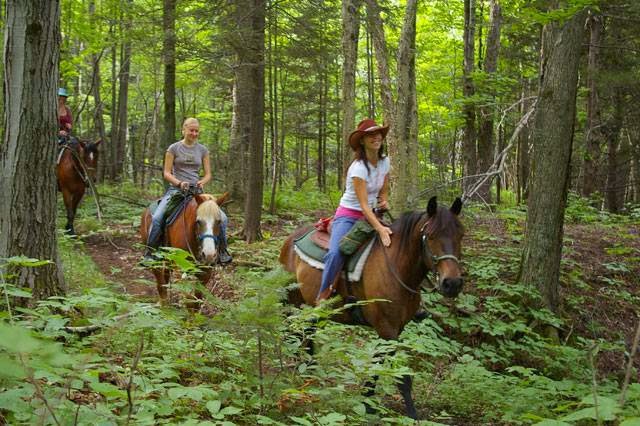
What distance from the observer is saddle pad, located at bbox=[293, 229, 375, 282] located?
18.9 feet

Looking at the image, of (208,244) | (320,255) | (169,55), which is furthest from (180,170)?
(169,55)

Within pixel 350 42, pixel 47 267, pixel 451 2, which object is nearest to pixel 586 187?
pixel 451 2

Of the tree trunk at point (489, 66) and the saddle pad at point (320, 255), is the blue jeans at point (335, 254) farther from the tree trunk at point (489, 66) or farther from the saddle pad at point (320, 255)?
the tree trunk at point (489, 66)

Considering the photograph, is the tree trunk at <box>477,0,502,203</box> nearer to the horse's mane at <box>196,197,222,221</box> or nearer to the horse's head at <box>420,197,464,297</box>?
the horse's mane at <box>196,197,222,221</box>

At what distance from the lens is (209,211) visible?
22.0ft

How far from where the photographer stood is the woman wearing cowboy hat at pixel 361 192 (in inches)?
224

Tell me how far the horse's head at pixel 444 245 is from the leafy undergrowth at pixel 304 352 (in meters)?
0.77

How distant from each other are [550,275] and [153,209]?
642 centimetres

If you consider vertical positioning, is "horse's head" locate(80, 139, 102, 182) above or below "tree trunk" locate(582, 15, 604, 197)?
below

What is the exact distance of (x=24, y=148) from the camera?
15.1 feet

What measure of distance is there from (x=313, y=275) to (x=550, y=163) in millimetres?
4618

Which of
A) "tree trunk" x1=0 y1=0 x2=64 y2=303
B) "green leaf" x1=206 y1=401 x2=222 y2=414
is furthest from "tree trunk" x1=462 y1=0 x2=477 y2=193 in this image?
"green leaf" x1=206 y1=401 x2=222 y2=414

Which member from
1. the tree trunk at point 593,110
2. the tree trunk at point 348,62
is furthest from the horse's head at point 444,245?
the tree trunk at point 593,110

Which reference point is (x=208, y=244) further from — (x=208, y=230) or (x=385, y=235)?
(x=385, y=235)
